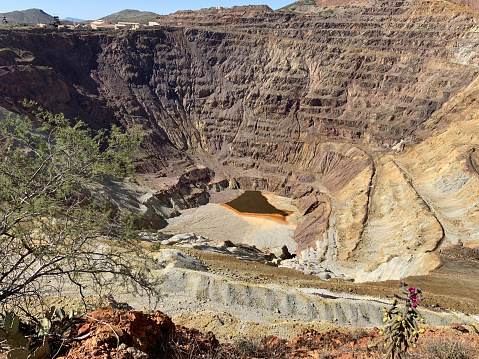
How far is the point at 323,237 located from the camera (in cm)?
4422

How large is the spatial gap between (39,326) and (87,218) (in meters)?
2.81

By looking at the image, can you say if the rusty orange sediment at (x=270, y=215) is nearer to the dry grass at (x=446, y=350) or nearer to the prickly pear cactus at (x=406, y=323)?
the dry grass at (x=446, y=350)

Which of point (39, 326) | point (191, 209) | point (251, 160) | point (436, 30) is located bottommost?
point (191, 209)

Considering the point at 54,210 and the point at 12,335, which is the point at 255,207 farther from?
the point at 12,335

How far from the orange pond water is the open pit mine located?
0.38 meters

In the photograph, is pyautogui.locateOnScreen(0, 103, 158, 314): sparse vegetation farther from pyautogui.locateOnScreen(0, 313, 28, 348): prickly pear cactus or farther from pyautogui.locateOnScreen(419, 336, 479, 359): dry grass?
pyautogui.locateOnScreen(419, 336, 479, 359): dry grass

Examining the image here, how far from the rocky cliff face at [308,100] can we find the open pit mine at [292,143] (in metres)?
0.31

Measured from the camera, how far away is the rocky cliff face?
46.9 meters

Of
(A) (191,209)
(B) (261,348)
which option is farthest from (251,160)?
(B) (261,348)

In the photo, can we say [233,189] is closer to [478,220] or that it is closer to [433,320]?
[478,220]

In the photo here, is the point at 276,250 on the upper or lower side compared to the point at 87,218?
lower

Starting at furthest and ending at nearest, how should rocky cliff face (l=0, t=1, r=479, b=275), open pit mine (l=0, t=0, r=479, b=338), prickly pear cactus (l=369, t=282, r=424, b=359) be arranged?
rocky cliff face (l=0, t=1, r=479, b=275) → open pit mine (l=0, t=0, r=479, b=338) → prickly pear cactus (l=369, t=282, r=424, b=359)

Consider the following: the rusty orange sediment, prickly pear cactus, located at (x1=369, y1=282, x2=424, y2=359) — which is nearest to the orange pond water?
the rusty orange sediment

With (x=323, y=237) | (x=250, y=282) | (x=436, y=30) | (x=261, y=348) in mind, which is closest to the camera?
(x=261, y=348)
